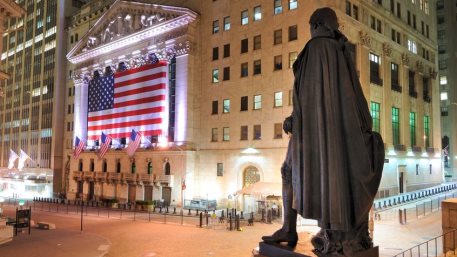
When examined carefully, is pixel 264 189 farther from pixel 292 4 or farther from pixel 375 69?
pixel 375 69

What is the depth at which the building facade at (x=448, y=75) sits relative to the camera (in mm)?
81688

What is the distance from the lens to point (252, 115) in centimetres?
4247

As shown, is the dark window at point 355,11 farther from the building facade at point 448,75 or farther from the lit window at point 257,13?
the building facade at point 448,75

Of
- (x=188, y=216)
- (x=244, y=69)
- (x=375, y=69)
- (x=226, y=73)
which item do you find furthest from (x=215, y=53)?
(x=188, y=216)

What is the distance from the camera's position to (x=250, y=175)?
4294cm

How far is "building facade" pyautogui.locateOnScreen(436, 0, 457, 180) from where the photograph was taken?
81688mm

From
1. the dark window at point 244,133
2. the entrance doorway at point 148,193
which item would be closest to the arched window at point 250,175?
the dark window at point 244,133

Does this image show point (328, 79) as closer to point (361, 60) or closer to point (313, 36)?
point (313, 36)

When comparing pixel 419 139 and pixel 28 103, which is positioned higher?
pixel 28 103

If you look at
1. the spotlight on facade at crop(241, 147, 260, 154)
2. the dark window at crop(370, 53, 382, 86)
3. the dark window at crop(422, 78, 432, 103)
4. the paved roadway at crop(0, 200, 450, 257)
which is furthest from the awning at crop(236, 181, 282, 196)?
the dark window at crop(422, 78, 432, 103)

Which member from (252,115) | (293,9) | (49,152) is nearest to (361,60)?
(293,9)

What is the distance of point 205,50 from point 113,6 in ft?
60.0

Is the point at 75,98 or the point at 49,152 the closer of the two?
the point at 75,98

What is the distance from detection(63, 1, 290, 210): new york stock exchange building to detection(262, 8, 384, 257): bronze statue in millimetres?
31590
